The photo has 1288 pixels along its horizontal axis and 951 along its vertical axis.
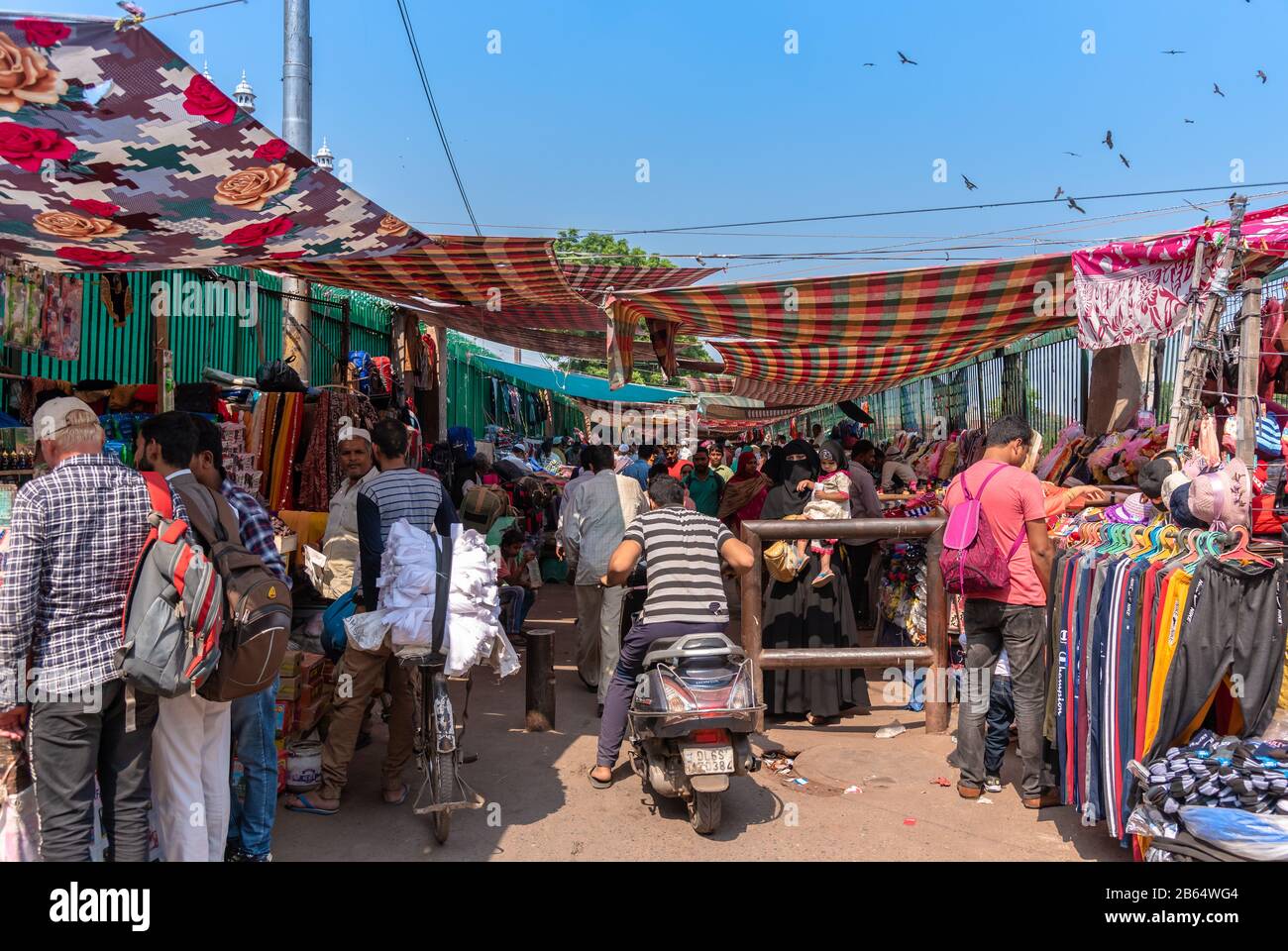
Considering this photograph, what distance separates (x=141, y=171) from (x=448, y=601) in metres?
2.24

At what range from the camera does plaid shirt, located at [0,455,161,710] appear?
302 cm

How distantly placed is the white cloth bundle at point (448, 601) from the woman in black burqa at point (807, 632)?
2587 millimetres

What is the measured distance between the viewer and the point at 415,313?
9883 millimetres

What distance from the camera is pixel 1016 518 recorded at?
4883 millimetres

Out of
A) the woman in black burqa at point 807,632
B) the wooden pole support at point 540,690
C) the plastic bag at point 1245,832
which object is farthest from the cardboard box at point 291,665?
the plastic bag at point 1245,832

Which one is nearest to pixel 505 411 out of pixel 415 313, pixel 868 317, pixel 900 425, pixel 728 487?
pixel 900 425

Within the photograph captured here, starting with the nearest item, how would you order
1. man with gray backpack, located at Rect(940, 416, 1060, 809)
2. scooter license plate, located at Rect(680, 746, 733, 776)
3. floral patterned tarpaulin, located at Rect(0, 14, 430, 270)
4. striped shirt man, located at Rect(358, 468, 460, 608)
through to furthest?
floral patterned tarpaulin, located at Rect(0, 14, 430, 270) < scooter license plate, located at Rect(680, 746, 733, 776) < striped shirt man, located at Rect(358, 468, 460, 608) < man with gray backpack, located at Rect(940, 416, 1060, 809)

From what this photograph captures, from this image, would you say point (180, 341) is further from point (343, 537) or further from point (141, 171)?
point (141, 171)

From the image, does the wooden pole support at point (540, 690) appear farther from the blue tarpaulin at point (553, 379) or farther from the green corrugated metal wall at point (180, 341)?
the blue tarpaulin at point (553, 379)

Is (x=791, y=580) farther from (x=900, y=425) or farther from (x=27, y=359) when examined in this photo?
(x=900, y=425)

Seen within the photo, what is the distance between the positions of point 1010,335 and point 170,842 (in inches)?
278

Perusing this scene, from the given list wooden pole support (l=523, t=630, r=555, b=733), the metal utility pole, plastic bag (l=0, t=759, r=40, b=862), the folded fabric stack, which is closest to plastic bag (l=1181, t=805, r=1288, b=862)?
the folded fabric stack

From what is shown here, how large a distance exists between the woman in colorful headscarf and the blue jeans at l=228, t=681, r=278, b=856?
5752 mm

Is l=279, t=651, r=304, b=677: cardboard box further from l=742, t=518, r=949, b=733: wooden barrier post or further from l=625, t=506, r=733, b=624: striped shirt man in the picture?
l=742, t=518, r=949, b=733: wooden barrier post
